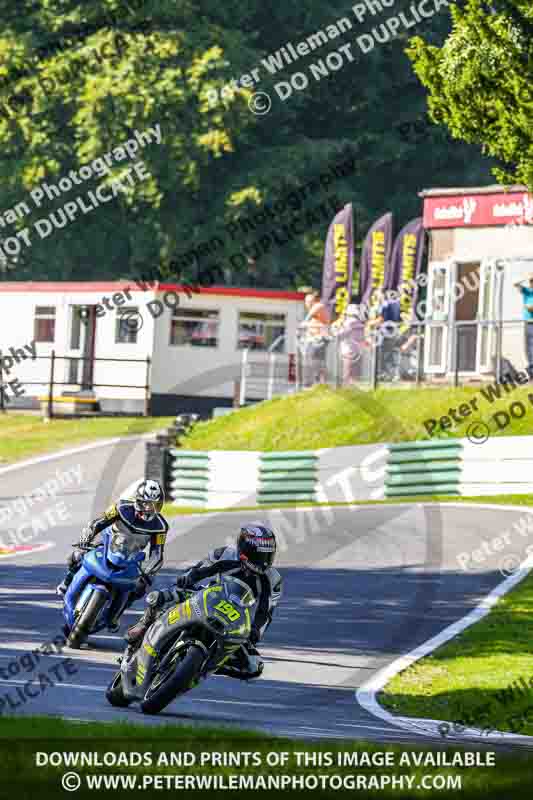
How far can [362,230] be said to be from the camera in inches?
1960

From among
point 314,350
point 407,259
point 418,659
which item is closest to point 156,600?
point 418,659

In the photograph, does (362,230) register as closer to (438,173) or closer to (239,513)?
(438,173)

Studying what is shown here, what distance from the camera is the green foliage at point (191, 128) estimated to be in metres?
47.5

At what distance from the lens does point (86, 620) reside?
12.9m

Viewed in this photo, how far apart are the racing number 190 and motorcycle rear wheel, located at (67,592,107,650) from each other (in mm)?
3143

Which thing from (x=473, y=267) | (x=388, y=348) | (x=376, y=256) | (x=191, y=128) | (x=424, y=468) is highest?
(x=191, y=128)

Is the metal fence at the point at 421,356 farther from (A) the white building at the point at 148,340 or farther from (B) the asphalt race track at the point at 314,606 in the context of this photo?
(A) the white building at the point at 148,340

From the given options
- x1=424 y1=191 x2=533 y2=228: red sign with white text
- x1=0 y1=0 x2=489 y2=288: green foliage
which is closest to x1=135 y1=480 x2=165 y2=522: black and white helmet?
x1=424 y1=191 x2=533 y2=228: red sign with white text

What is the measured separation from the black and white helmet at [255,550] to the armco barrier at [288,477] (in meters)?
15.2

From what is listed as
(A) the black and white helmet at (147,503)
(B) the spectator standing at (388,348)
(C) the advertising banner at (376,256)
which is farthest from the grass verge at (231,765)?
(C) the advertising banner at (376,256)

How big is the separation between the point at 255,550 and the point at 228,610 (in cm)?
59

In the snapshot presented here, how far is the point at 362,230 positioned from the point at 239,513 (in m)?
27.2

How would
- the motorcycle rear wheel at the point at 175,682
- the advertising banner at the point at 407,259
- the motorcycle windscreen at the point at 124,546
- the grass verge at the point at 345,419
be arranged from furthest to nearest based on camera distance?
the advertising banner at the point at 407,259
the grass verge at the point at 345,419
the motorcycle windscreen at the point at 124,546
the motorcycle rear wheel at the point at 175,682

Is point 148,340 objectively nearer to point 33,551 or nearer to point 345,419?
point 345,419
